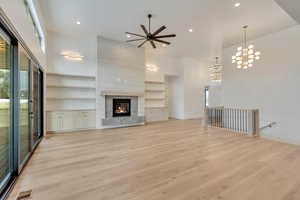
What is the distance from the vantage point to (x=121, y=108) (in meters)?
6.68

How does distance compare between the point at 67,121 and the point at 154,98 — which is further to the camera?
the point at 154,98

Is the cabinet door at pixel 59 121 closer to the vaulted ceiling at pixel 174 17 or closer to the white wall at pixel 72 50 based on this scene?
the white wall at pixel 72 50

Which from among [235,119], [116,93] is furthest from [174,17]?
[235,119]

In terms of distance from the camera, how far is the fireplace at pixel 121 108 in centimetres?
649

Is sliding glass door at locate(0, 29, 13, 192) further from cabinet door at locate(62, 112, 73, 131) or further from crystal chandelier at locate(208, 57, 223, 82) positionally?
crystal chandelier at locate(208, 57, 223, 82)

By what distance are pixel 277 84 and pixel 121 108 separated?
21.1 feet

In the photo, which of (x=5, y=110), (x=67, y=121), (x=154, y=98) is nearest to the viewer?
(x=5, y=110)

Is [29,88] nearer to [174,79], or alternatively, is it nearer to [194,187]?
[194,187]

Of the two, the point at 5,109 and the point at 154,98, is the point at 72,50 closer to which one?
the point at 5,109

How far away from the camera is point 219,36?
6.05 m

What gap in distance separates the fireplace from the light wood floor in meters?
2.54

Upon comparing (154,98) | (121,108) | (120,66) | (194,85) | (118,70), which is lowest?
(121,108)

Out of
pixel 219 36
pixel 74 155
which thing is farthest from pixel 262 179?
pixel 219 36

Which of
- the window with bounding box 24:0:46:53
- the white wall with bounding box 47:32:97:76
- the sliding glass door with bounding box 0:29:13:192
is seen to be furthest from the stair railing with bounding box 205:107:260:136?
the window with bounding box 24:0:46:53
